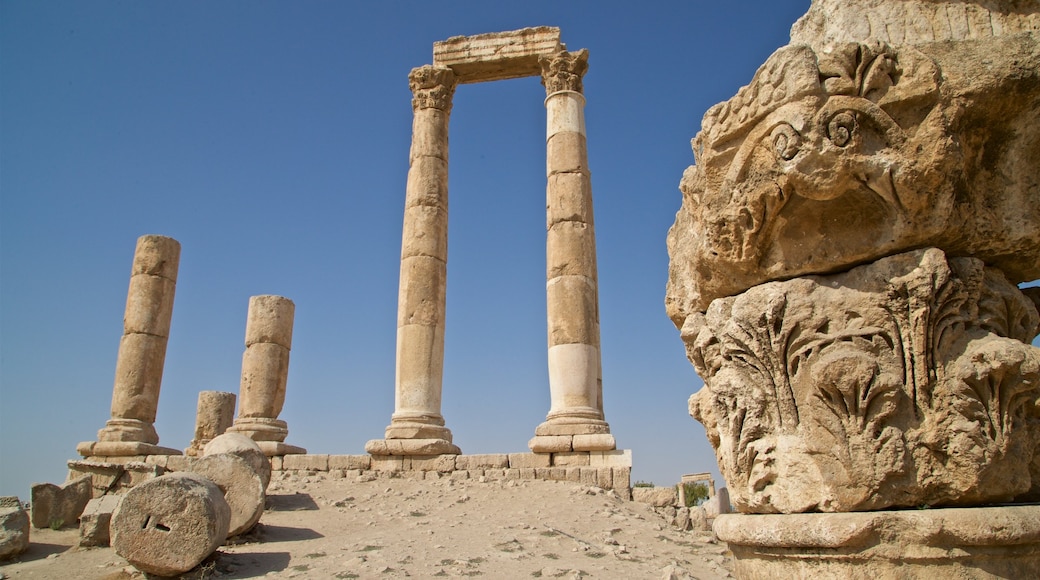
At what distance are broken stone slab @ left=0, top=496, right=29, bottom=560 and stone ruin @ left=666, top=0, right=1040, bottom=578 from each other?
9.18 meters

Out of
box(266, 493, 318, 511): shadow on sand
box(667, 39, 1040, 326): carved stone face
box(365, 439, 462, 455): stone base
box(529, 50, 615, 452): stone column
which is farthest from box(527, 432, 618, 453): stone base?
box(667, 39, 1040, 326): carved stone face

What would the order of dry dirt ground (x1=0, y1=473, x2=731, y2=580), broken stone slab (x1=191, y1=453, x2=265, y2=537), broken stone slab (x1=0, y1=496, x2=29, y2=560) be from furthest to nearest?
broken stone slab (x1=0, y1=496, x2=29, y2=560) < broken stone slab (x1=191, y1=453, x2=265, y2=537) < dry dirt ground (x1=0, y1=473, x2=731, y2=580)

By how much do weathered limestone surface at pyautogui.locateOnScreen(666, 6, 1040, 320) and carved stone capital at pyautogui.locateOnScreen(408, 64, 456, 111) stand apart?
14.2 meters

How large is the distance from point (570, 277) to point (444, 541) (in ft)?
22.4

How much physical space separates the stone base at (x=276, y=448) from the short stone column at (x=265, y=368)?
178mm

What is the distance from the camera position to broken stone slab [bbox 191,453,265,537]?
328 inches

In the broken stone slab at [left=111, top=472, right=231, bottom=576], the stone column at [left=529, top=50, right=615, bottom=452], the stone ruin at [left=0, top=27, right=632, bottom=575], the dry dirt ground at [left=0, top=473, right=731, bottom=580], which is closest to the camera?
the broken stone slab at [left=111, top=472, right=231, bottom=576]

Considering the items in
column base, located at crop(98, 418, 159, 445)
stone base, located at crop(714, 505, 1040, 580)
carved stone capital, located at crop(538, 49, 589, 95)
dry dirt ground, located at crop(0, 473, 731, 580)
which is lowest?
dry dirt ground, located at crop(0, 473, 731, 580)

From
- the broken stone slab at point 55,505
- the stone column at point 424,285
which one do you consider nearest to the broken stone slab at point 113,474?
the broken stone slab at point 55,505

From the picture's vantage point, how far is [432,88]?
16625mm

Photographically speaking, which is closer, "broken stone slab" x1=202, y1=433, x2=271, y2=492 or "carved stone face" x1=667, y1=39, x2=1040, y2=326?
"carved stone face" x1=667, y1=39, x2=1040, y2=326

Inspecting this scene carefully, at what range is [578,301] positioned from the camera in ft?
44.9

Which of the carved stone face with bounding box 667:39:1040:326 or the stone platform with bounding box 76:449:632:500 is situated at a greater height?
the carved stone face with bounding box 667:39:1040:326

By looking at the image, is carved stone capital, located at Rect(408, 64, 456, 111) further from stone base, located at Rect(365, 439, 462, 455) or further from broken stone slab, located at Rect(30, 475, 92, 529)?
broken stone slab, located at Rect(30, 475, 92, 529)
